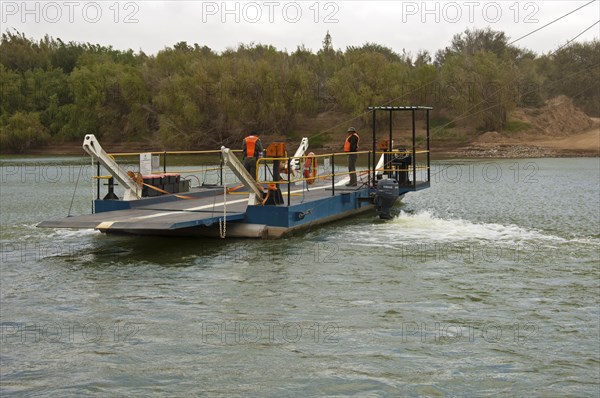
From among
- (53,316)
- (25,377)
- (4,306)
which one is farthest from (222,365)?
(4,306)

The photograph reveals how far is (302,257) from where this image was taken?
14891 mm

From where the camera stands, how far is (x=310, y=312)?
10.9 meters

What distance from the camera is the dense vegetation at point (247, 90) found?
68.1 meters

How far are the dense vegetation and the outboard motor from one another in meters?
44.6

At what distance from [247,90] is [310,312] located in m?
→ 61.6

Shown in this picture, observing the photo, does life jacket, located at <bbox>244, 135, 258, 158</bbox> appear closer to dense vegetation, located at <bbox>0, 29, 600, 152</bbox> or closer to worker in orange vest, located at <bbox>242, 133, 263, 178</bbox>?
worker in orange vest, located at <bbox>242, 133, 263, 178</bbox>

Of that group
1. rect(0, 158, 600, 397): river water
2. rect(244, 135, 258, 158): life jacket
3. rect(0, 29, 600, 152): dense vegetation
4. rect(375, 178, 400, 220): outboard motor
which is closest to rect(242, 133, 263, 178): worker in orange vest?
rect(244, 135, 258, 158): life jacket

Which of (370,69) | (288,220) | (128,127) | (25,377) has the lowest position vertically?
(25,377)

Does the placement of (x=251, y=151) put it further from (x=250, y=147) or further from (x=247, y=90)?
(x=247, y=90)

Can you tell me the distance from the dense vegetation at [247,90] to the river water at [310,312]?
49.5 meters

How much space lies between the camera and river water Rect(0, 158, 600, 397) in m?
8.32

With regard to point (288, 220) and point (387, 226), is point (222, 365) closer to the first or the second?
point (288, 220)

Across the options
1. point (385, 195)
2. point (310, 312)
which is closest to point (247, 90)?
point (385, 195)

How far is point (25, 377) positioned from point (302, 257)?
7338mm
